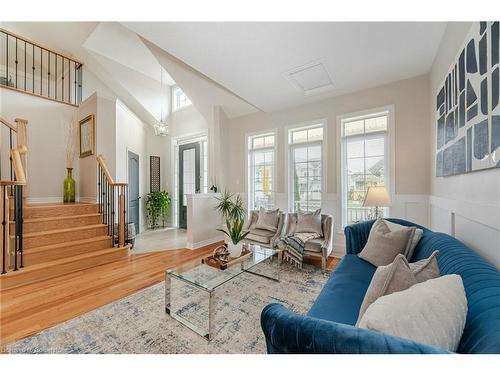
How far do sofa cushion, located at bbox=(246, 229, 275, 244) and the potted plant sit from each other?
10.6 feet

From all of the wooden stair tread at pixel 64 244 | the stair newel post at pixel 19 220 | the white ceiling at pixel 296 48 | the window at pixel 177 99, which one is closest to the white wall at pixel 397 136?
the white ceiling at pixel 296 48

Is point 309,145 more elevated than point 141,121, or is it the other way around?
point 141,121

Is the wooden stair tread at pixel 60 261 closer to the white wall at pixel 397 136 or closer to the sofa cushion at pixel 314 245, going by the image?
the sofa cushion at pixel 314 245

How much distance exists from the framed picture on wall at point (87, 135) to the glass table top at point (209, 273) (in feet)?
12.5

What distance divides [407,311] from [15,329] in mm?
2715

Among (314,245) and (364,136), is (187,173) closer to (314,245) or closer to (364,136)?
(314,245)

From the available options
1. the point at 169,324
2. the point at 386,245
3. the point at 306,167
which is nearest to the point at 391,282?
the point at 386,245

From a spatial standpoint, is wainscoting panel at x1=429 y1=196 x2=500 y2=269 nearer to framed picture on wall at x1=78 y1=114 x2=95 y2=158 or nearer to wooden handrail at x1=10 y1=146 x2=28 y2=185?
Result: wooden handrail at x1=10 y1=146 x2=28 y2=185

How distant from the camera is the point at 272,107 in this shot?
4066 mm

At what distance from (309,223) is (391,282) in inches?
90.3

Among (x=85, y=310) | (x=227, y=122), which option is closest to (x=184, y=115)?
(x=227, y=122)

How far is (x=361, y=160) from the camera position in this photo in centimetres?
343
